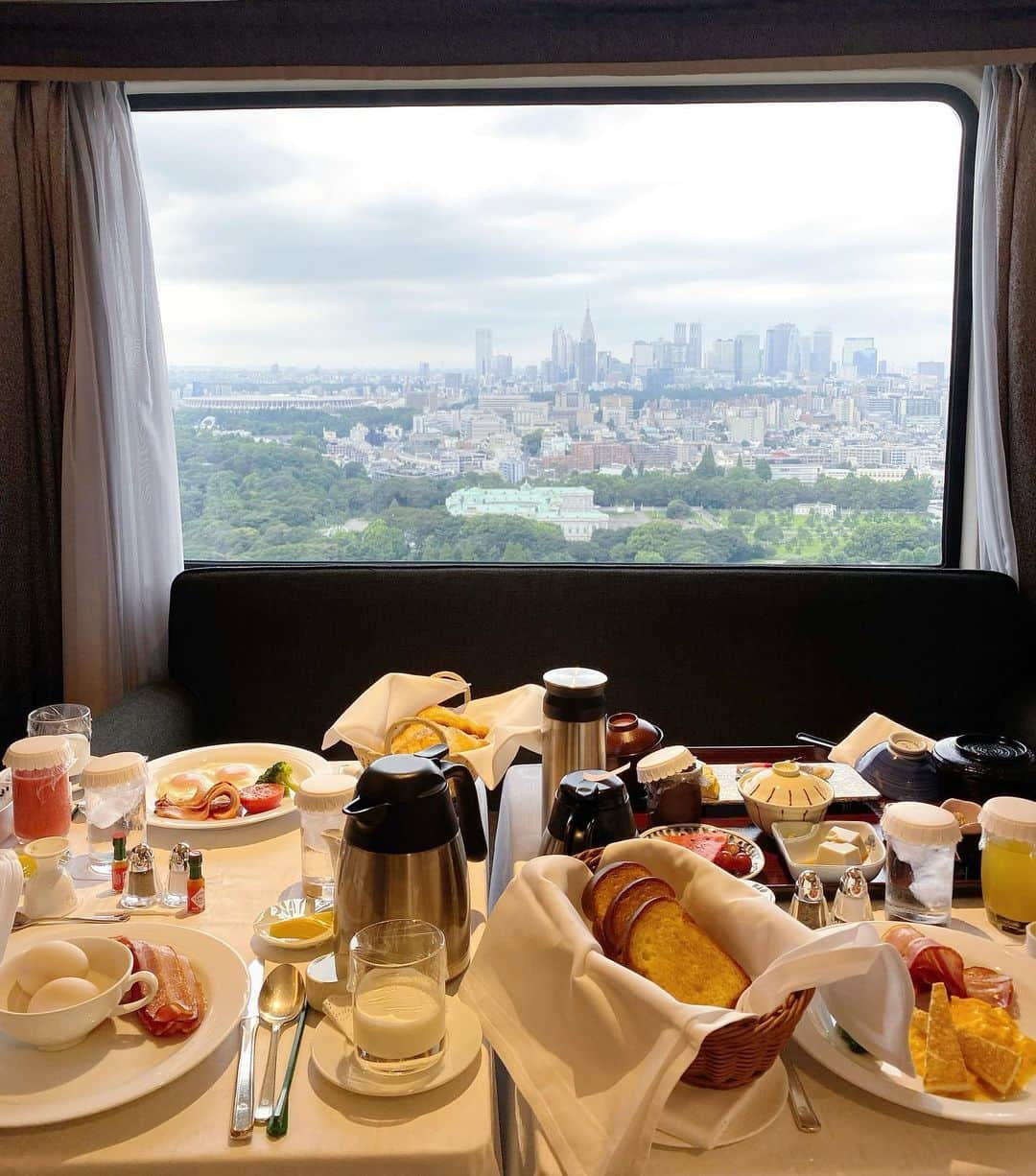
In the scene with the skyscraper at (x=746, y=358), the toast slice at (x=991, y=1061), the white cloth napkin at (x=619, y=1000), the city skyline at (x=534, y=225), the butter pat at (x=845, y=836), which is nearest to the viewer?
the white cloth napkin at (x=619, y=1000)

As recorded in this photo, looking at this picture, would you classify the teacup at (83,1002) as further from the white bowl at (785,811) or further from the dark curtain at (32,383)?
the dark curtain at (32,383)

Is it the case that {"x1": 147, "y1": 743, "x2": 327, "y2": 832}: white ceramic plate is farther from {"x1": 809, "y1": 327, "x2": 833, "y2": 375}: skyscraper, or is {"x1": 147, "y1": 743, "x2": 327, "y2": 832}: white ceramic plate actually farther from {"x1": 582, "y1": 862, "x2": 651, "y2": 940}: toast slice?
{"x1": 809, "y1": 327, "x2": 833, "y2": 375}: skyscraper

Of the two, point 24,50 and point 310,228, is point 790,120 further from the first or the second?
point 24,50

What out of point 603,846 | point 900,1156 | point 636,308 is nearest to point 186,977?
point 603,846

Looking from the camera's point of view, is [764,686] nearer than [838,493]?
Yes

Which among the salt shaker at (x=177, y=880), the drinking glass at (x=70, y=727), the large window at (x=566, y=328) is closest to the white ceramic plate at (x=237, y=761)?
the drinking glass at (x=70, y=727)

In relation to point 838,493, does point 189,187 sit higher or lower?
higher

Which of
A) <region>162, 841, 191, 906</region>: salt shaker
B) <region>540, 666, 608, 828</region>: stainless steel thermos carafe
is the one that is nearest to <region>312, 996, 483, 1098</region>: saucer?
<region>162, 841, 191, 906</region>: salt shaker
